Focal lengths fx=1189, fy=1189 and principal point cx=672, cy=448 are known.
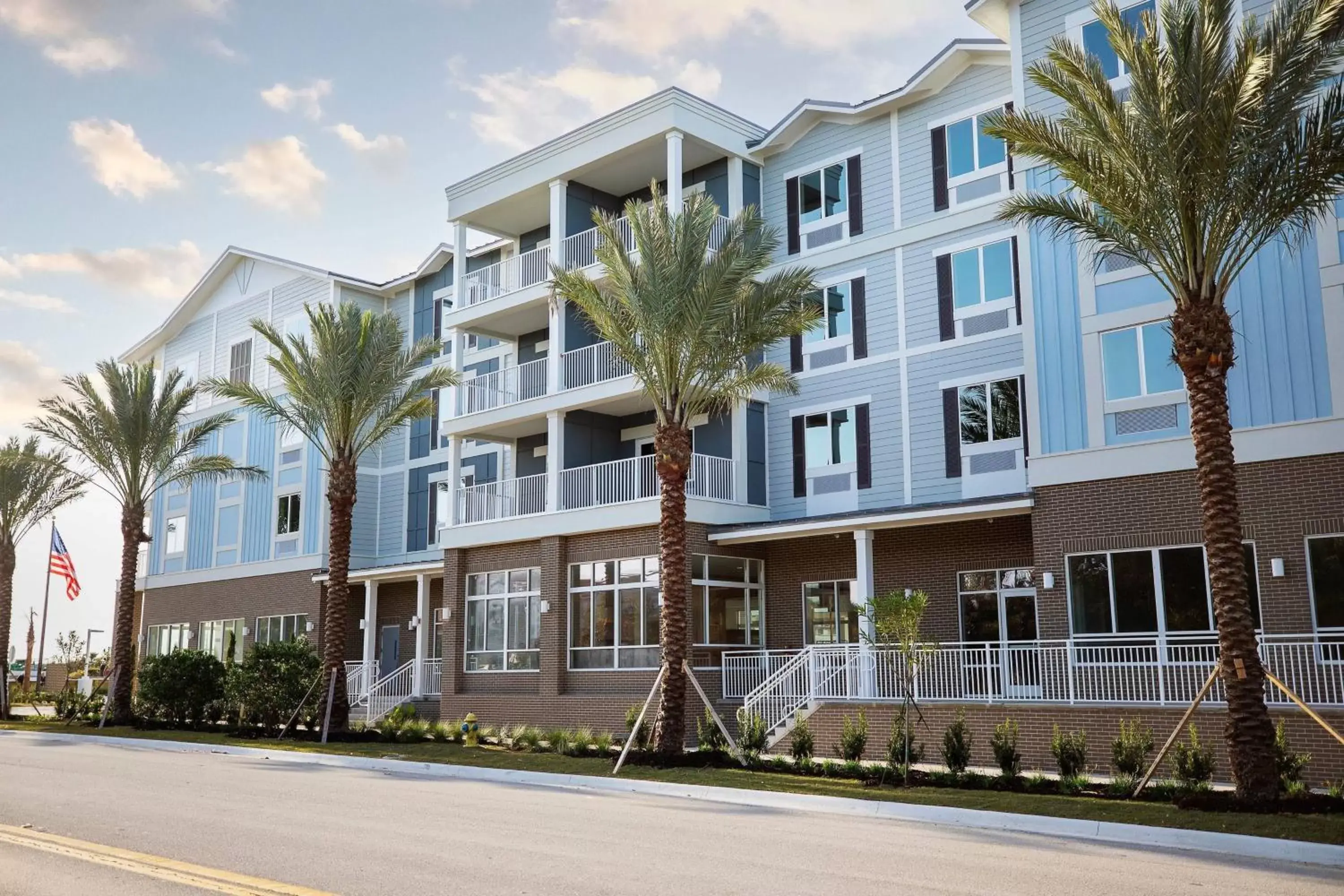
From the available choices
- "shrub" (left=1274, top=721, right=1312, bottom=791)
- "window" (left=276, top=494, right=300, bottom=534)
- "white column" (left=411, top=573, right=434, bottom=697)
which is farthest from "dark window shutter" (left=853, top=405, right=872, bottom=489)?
"window" (left=276, top=494, right=300, bottom=534)

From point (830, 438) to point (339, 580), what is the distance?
11.6 meters

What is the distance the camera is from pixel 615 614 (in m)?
27.3

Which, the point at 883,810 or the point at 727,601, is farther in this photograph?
the point at 727,601

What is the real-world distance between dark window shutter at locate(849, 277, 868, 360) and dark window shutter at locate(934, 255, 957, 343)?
1.86 metres

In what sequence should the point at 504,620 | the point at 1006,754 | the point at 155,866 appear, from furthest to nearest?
1. the point at 504,620
2. the point at 1006,754
3. the point at 155,866

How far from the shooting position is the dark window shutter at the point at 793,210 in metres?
28.5

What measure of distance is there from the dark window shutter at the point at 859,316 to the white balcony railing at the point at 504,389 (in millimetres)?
8015

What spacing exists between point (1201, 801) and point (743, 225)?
12116 millimetres

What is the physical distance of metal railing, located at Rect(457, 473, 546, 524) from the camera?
Answer: 2983 cm

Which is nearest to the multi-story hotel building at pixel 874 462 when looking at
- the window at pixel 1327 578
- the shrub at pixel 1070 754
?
the window at pixel 1327 578

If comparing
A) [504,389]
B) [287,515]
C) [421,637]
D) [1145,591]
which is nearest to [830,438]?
[1145,591]

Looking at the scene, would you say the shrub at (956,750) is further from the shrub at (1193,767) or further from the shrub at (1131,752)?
the shrub at (1193,767)

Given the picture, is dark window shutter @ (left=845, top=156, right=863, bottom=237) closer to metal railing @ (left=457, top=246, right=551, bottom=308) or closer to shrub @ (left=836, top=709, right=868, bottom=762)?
metal railing @ (left=457, top=246, right=551, bottom=308)

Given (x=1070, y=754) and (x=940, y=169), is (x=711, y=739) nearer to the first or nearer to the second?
(x=1070, y=754)
